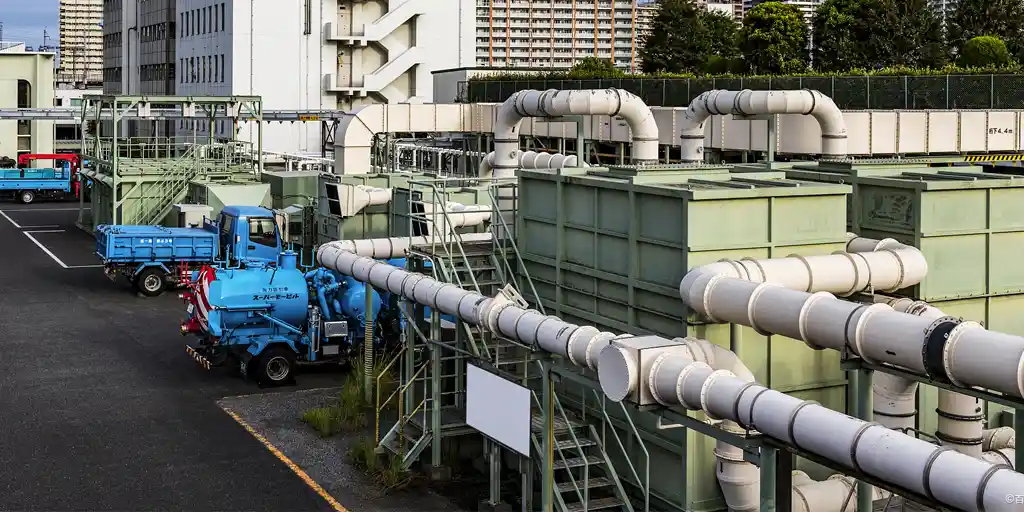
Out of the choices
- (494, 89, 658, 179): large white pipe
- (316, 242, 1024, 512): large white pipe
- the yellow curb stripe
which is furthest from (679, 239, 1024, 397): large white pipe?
(494, 89, 658, 179): large white pipe

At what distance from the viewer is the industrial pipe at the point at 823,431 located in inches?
389

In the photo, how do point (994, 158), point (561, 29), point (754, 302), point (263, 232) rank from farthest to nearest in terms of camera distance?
point (561, 29) → point (263, 232) → point (994, 158) → point (754, 302)

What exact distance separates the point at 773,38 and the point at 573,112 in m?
58.1

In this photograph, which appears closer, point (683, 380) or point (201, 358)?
point (683, 380)

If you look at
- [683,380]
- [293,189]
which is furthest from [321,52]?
[683,380]

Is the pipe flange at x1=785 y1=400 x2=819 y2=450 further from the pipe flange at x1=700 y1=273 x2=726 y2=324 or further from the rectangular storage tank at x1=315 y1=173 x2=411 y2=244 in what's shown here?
the rectangular storage tank at x1=315 y1=173 x2=411 y2=244

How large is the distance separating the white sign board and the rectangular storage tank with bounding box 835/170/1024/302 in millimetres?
5539

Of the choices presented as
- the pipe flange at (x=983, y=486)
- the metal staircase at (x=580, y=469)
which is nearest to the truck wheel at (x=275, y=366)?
the metal staircase at (x=580, y=469)

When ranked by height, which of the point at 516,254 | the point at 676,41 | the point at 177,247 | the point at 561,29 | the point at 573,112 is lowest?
the point at 177,247

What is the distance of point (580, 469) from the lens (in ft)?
58.4

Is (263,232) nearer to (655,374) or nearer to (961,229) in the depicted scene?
(961,229)

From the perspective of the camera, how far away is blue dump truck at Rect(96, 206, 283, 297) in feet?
124

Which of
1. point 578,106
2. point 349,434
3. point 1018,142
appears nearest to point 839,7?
point 1018,142

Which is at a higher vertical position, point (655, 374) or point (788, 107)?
point (788, 107)
